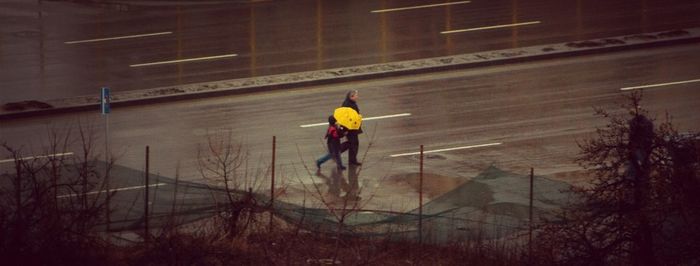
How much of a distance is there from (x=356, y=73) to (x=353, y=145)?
6.83 m

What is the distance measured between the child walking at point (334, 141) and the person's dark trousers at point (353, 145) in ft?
0.62

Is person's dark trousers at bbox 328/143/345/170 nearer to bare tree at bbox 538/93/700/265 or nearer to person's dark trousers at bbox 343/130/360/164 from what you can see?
person's dark trousers at bbox 343/130/360/164

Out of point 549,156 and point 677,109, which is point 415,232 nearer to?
point 549,156

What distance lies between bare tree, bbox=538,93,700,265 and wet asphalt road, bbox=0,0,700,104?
621 inches

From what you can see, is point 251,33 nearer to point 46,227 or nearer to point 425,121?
point 425,121

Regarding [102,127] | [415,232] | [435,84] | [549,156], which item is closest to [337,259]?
[415,232]

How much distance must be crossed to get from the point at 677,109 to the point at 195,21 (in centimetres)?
1348

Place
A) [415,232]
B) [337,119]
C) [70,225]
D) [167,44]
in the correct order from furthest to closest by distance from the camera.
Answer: [167,44], [337,119], [415,232], [70,225]

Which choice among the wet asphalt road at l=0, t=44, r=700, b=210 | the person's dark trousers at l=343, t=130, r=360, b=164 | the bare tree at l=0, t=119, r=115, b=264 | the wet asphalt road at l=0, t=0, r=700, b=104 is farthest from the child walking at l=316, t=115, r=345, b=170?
the wet asphalt road at l=0, t=0, r=700, b=104

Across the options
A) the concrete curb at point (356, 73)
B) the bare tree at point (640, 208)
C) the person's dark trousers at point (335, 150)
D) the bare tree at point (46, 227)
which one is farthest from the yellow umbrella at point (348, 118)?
the bare tree at point (640, 208)

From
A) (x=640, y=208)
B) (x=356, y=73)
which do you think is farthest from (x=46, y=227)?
(x=356, y=73)

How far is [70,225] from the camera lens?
2259cm

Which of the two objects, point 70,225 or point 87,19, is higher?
point 87,19

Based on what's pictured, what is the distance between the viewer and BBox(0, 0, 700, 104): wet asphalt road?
37.0 meters
